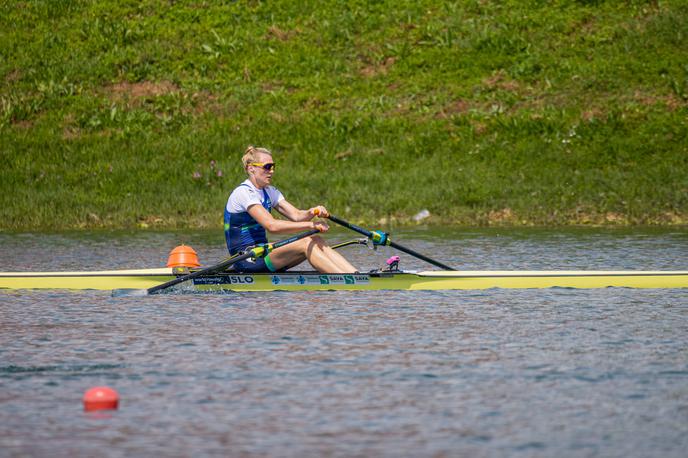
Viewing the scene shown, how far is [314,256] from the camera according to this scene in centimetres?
1391

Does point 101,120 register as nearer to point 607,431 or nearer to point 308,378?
point 308,378

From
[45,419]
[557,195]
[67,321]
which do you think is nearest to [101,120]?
[557,195]

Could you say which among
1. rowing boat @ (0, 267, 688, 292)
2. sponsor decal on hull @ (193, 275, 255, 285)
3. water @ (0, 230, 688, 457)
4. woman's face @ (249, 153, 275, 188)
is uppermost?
woman's face @ (249, 153, 275, 188)

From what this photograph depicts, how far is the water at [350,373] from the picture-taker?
7.18 meters

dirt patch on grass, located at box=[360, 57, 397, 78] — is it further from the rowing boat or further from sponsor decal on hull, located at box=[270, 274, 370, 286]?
sponsor decal on hull, located at box=[270, 274, 370, 286]

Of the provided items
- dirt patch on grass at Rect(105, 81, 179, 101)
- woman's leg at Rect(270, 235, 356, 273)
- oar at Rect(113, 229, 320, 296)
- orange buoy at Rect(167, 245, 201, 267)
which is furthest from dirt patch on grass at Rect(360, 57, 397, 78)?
oar at Rect(113, 229, 320, 296)

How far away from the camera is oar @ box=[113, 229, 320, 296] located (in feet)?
44.5

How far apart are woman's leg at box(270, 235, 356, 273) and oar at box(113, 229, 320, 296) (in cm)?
16

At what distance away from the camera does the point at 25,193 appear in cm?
2698

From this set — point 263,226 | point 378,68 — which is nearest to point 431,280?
point 263,226

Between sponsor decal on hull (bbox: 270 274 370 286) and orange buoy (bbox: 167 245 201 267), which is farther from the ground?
orange buoy (bbox: 167 245 201 267)

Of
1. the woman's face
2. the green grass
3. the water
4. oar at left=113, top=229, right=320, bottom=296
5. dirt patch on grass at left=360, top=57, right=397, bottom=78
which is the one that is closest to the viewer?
the water

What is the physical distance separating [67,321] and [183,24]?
24.7 m

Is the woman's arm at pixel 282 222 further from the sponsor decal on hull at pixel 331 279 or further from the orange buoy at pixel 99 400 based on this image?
the orange buoy at pixel 99 400
